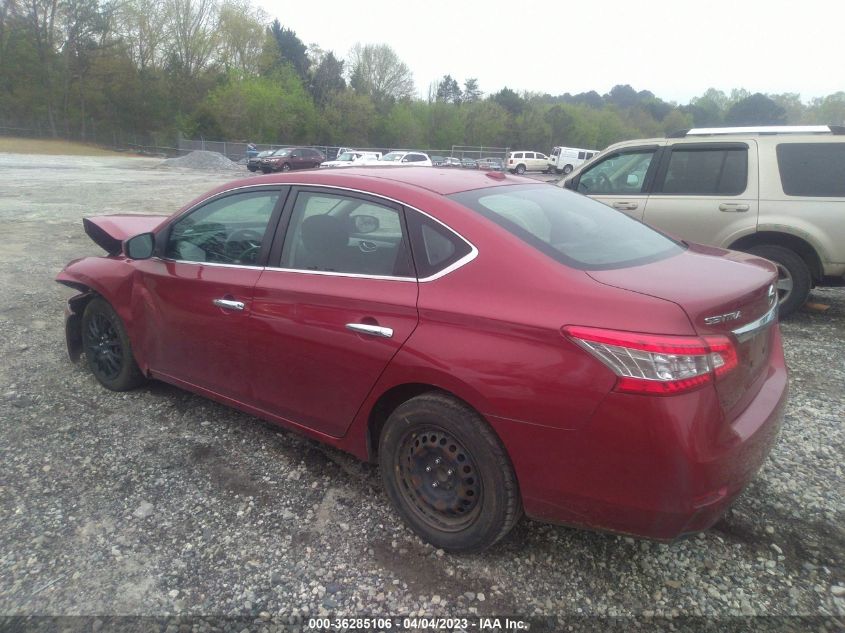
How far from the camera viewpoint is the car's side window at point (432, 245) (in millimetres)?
2631

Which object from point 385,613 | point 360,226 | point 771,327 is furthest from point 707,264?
point 385,613

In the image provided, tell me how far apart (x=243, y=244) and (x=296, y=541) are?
162cm

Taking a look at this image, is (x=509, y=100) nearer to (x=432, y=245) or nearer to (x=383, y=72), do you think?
(x=383, y=72)

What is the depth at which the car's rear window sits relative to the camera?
2.64 m

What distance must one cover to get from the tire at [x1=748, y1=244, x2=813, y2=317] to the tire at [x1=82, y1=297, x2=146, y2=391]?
5597mm

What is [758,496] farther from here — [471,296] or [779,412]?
[471,296]

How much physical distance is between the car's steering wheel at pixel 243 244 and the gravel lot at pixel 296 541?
1148 millimetres

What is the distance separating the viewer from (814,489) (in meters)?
3.21

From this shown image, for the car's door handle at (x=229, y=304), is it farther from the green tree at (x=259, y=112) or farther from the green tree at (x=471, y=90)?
the green tree at (x=471, y=90)

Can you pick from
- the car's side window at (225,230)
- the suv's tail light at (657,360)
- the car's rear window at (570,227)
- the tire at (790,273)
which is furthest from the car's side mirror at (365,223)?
the tire at (790,273)

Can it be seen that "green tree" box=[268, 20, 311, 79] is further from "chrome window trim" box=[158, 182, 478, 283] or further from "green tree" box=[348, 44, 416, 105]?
"chrome window trim" box=[158, 182, 478, 283]

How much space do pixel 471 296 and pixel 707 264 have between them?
1.14 m

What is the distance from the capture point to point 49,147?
176ft

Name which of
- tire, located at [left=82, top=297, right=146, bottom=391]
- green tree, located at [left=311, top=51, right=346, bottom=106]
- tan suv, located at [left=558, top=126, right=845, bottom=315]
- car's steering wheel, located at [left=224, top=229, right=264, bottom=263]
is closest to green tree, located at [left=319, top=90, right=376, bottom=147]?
green tree, located at [left=311, top=51, right=346, bottom=106]
